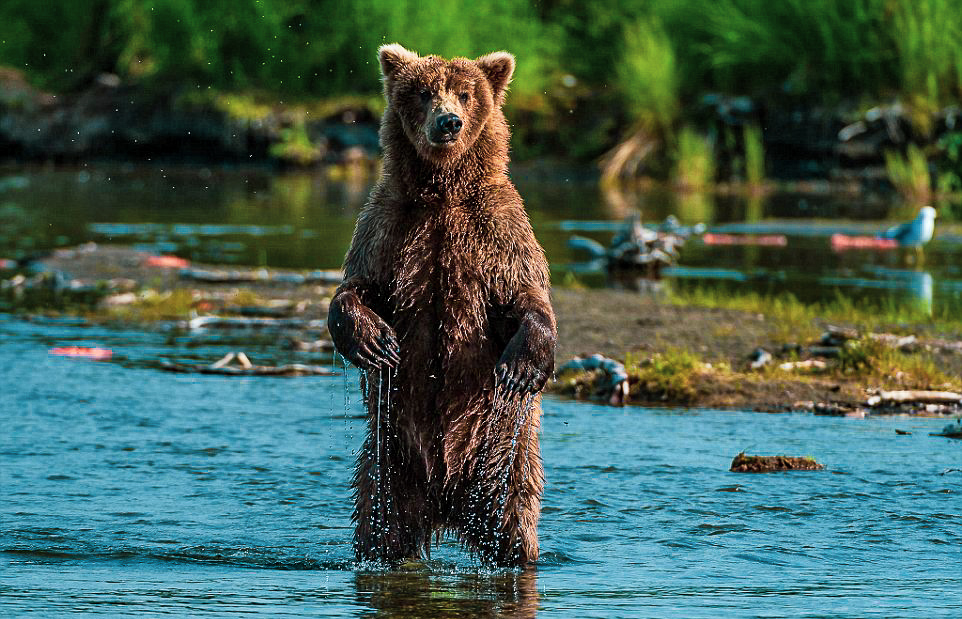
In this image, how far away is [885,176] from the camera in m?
25.6

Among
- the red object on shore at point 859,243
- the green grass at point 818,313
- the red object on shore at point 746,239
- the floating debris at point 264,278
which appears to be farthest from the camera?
the red object on shore at point 746,239

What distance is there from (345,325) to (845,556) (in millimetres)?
2171

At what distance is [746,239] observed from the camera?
18688 millimetres

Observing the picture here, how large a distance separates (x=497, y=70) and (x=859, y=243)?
41.7 feet

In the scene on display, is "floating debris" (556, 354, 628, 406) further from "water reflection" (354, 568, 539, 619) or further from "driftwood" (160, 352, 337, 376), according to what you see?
"water reflection" (354, 568, 539, 619)

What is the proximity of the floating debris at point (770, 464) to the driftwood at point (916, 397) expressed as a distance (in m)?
1.62

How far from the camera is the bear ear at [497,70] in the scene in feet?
20.5

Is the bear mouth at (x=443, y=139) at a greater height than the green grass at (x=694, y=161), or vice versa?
the green grass at (x=694, y=161)

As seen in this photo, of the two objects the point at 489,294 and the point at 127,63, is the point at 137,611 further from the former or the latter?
the point at 127,63

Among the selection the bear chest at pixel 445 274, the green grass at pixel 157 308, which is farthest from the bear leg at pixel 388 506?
the green grass at pixel 157 308

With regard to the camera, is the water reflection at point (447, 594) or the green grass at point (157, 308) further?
the green grass at point (157, 308)

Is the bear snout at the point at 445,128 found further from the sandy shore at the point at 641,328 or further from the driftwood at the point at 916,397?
the driftwood at the point at 916,397

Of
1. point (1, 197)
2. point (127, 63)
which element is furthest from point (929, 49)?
→ point (127, 63)

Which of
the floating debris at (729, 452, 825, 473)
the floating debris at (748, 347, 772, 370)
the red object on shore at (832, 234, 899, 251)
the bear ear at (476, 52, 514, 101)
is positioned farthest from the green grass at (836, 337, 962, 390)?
the red object on shore at (832, 234, 899, 251)
